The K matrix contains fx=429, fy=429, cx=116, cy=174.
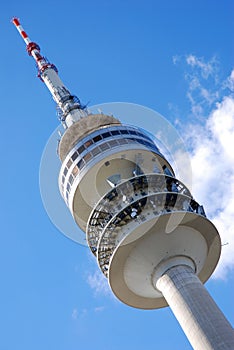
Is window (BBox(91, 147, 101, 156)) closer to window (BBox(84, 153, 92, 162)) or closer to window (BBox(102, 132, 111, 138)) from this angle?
window (BBox(84, 153, 92, 162))

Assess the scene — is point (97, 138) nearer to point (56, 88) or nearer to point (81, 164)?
point (81, 164)

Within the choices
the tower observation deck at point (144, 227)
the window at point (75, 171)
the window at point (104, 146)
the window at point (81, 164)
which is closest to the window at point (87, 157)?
the tower observation deck at point (144, 227)

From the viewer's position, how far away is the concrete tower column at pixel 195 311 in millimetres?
21953

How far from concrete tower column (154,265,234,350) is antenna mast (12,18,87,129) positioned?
18.1 meters

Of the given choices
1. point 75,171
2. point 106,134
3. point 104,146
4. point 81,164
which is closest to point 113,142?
point 104,146

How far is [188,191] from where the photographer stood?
2995 cm

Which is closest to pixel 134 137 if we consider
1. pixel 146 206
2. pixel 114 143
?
Answer: pixel 114 143

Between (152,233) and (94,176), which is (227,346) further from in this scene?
(94,176)

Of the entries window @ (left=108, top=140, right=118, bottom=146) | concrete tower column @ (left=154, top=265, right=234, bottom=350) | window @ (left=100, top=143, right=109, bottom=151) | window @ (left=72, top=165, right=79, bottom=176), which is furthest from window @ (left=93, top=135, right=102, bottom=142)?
concrete tower column @ (left=154, top=265, right=234, bottom=350)

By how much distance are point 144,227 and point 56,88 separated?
2451 centimetres

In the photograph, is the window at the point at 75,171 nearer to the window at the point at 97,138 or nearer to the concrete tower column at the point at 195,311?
the window at the point at 97,138

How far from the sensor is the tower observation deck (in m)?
24.0

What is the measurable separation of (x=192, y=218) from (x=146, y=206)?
9.88 ft

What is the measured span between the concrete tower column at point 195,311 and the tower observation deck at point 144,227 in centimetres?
5
